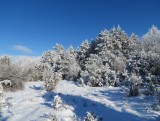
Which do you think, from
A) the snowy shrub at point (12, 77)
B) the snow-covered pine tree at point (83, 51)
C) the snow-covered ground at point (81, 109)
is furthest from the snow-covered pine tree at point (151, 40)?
the snow-covered ground at point (81, 109)

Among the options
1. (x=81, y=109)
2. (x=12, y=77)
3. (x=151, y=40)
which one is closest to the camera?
(x=81, y=109)

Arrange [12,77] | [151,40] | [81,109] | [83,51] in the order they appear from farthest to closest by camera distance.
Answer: [83,51]
[151,40]
[12,77]
[81,109]

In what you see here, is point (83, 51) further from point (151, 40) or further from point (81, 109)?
point (81, 109)

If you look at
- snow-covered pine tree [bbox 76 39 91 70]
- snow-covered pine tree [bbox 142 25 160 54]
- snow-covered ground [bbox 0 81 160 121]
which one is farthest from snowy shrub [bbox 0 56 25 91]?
snow-covered pine tree [bbox 76 39 91 70]

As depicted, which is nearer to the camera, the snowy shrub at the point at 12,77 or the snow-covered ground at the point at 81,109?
the snow-covered ground at the point at 81,109

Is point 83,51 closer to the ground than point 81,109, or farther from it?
farther from it

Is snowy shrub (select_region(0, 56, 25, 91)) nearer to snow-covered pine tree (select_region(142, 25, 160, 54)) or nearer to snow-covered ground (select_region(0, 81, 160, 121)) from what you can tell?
snow-covered ground (select_region(0, 81, 160, 121))

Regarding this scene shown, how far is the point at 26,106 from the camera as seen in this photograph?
1252 centimetres

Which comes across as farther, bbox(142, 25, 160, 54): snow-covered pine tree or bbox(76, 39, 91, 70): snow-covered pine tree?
→ bbox(76, 39, 91, 70): snow-covered pine tree

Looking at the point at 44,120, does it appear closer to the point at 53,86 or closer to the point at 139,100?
the point at 139,100

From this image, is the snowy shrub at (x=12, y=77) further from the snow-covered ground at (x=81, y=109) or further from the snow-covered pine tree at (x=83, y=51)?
the snow-covered pine tree at (x=83, y=51)

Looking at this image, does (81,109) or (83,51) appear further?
(83,51)

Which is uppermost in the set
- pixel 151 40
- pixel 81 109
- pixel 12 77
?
pixel 151 40

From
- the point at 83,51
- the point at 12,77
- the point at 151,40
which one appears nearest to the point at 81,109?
the point at 12,77
